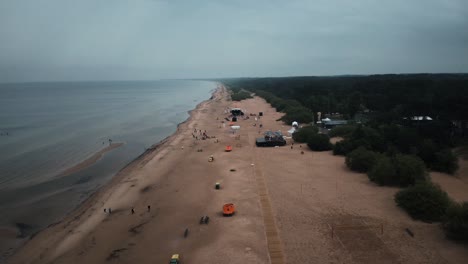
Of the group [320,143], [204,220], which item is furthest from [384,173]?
[204,220]

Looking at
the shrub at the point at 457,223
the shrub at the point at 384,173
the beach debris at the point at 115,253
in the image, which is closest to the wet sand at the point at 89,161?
the beach debris at the point at 115,253

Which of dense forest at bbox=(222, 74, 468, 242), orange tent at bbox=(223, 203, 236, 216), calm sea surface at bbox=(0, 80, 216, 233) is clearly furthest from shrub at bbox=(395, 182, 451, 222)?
calm sea surface at bbox=(0, 80, 216, 233)

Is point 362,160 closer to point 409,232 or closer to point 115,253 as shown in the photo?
point 409,232

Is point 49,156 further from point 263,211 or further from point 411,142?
point 411,142

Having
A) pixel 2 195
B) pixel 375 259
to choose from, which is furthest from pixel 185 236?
pixel 2 195

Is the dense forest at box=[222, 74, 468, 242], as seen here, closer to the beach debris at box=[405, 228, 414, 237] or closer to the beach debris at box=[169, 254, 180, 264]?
the beach debris at box=[405, 228, 414, 237]
